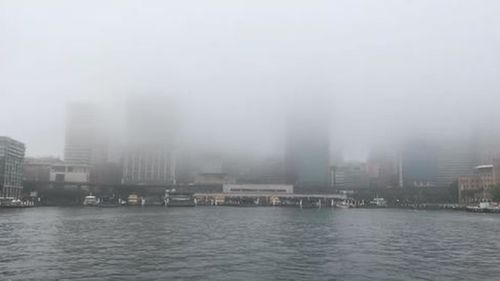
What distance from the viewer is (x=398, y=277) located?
37281 millimetres

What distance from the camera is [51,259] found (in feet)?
147

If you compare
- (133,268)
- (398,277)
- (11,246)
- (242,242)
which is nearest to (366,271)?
(398,277)

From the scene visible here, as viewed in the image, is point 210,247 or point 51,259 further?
point 210,247


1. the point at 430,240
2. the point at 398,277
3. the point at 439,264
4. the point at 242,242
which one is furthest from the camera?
the point at 430,240

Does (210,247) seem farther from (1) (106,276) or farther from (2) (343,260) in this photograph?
(1) (106,276)

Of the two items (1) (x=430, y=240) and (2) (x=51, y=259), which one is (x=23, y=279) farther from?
(1) (x=430, y=240)

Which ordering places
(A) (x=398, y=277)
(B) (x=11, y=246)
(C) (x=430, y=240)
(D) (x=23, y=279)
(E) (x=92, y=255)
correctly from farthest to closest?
(C) (x=430, y=240) → (B) (x=11, y=246) → (E) (x=92, y=255) → (A) (x=398, y=277) → (D) (x=23, y=279)

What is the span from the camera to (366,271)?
39750 millimetres

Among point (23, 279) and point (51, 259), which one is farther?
point (51, 259)

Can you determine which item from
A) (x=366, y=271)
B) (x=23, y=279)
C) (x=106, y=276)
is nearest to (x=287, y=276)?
(x=366, y=271)

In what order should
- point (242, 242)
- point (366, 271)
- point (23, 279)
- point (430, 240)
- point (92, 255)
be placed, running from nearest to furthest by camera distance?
1. point (23, 279)
2. point (366, 271)
3. point (92, 255)
4. point (242, 242)
5. point (430, 240)

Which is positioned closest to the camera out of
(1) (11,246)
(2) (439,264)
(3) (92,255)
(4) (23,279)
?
(4) (23,279)

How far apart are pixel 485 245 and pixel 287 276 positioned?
35086 mm

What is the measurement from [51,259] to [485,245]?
4781 centimetres
